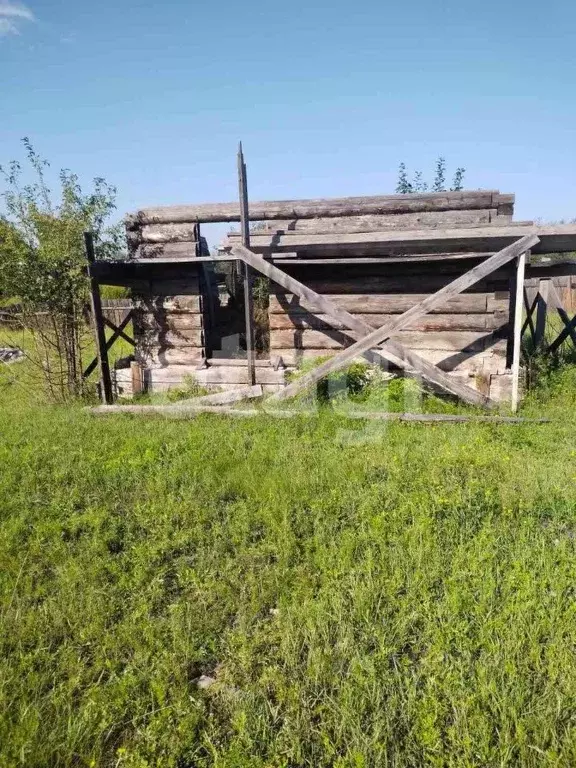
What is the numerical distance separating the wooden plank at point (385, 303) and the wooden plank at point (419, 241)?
875mm

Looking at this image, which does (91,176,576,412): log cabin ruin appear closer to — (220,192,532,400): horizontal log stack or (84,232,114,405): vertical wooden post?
(220,192,532,400): horizontal log stack

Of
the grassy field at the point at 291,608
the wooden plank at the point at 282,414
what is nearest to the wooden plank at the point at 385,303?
the wooden plank at the point at 282,414

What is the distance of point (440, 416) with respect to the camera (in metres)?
6.85

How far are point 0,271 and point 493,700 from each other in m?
9.17

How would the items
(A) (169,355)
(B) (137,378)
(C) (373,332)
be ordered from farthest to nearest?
1. (A) (169,355)
2. (B) (137,378)
3. (C) (373,332)

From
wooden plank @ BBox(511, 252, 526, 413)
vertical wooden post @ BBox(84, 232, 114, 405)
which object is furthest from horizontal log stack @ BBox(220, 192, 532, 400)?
vertical wooden post @ BBox(84, 232, 114, 405)

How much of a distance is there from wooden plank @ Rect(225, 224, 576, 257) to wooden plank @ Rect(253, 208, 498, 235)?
0.36 metres

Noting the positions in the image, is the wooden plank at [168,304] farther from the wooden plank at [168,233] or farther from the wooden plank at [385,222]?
the wooden plank at [385,222]

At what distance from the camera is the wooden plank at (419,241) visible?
692cm

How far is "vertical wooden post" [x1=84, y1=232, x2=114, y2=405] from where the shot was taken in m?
8.16

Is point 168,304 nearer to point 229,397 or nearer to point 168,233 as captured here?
point 168,233

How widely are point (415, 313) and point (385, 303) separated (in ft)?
4.21

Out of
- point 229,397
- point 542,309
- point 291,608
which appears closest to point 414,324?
point 229,397

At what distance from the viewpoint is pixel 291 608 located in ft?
10.00
